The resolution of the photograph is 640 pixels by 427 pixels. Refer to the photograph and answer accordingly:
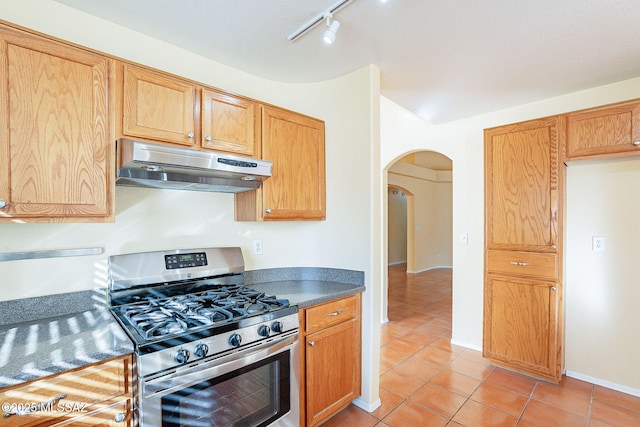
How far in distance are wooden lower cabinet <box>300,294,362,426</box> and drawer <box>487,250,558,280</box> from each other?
1514 millimetres

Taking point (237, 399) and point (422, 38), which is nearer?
point (237, 399)

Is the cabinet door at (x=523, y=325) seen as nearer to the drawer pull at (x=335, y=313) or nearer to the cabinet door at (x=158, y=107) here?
the drawer pull at (x=335, y=313)

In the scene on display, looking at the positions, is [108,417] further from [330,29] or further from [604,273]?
[604,273]

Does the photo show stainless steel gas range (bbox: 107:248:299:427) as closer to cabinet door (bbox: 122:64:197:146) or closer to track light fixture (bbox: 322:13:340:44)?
cabinet door (bbox: 122:64:197:146)

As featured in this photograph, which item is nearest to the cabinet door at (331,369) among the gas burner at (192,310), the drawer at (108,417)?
the gas burner at (192,310)

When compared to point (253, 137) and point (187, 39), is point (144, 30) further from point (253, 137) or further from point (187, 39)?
point (253, 137)

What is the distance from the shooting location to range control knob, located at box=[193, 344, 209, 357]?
1.41m

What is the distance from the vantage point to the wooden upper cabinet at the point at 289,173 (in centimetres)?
215

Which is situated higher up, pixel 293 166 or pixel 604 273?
pixel 293 166

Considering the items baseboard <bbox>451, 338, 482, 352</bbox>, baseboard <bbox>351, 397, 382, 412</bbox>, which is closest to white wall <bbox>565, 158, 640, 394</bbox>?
baseboard <bbox>451, 338, 482, 352</bbox>

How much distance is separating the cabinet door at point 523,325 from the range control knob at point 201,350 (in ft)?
8.64

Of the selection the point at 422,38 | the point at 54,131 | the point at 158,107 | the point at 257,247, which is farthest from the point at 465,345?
the point at 54,131

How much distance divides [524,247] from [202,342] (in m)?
2.71

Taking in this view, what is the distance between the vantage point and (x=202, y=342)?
143cm
